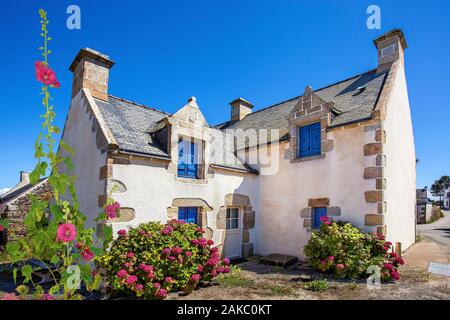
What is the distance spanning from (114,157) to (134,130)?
1741 millimetres

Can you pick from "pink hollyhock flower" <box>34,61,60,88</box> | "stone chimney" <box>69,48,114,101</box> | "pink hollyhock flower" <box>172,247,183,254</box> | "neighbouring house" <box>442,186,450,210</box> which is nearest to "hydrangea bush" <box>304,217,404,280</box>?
"pink hollyhock flower" <box>172,247,183,254</box>

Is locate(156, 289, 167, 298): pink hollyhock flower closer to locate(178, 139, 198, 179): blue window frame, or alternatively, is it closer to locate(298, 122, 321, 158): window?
locate(178, 139, 198, 179): blue window frame

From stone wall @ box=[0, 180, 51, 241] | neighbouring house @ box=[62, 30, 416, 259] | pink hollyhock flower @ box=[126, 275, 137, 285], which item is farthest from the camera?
stone wall @ box=[0, 180, 51, 241]

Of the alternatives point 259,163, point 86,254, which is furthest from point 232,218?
point 86,254

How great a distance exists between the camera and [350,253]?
6.98m

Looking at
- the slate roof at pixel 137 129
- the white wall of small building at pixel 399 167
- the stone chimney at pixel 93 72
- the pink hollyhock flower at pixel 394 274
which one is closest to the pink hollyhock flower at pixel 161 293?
the slate roof at pixel 137 129

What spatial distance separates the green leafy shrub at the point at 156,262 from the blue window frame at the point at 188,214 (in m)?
1.43

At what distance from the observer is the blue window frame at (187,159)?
842cm

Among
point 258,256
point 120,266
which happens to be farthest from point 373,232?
point 120,266

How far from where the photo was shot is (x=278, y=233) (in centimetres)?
990

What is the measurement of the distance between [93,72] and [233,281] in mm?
7885

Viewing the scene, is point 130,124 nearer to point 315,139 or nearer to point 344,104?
point 315,139

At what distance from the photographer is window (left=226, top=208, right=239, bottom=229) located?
9.79m

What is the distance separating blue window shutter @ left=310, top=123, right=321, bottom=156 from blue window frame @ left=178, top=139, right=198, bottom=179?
413cm
